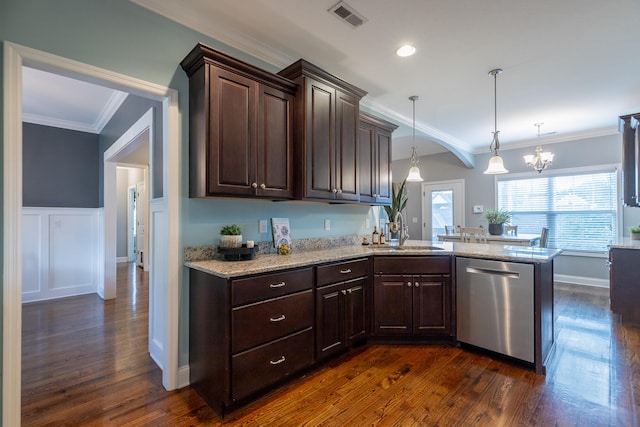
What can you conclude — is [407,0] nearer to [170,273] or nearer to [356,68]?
[356,68]

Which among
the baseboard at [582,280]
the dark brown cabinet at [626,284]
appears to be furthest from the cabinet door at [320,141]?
the baseboard at [582,280]

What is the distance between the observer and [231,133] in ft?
6.96

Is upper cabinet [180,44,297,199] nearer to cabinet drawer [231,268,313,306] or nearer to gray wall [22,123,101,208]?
cabinet drawer [231,268,313,306]

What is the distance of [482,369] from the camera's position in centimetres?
241

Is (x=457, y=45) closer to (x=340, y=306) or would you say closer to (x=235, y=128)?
(x=235, y=128)

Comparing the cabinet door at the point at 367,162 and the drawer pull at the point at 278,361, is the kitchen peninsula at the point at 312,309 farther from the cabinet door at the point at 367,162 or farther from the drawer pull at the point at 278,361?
the cabinet door at the point at 367,162

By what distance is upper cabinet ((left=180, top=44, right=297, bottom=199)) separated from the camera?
6.66 feet

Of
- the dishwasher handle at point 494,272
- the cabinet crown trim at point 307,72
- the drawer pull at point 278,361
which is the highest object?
the cabinet crown trim at point 307,72

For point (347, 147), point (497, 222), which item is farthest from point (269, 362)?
point (497, 222)

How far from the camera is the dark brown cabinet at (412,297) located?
2.79 m

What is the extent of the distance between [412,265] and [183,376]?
208 centimetres

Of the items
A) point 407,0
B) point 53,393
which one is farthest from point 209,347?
point 407,0

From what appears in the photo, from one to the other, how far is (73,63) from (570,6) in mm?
3272

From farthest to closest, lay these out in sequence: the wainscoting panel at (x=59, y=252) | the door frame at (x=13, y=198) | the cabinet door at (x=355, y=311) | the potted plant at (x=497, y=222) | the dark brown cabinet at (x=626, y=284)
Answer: the potted plant at (x=497, y=222) < the wainscoting panel at (x=59, y=252) < the dark brown cabinet at (x=626, y=284) < the cabinet door at (x=355, y=311) < the door frame at (x=13, y=198)
